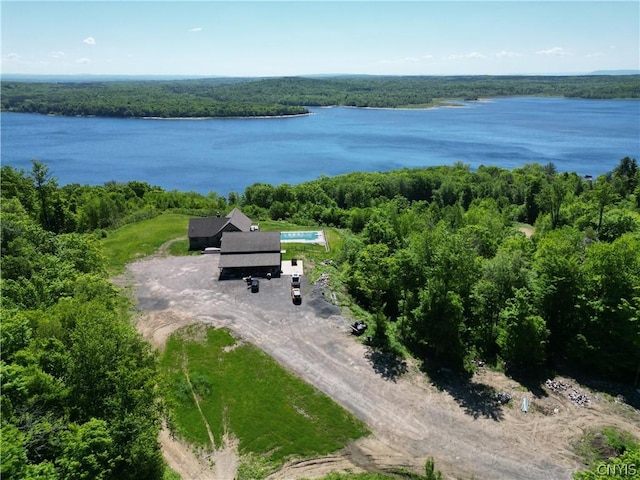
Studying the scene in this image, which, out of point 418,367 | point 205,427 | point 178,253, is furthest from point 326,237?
point 205,427

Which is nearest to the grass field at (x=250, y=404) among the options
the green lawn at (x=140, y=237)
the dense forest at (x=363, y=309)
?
the dense forest at (x=363, y=309)

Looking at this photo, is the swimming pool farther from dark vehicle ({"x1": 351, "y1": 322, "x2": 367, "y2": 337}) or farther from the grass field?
the grass field

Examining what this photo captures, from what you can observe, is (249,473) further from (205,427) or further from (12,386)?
(12,386)

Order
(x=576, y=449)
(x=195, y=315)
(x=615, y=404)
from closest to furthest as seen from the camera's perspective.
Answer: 1. (x=576, y=449)
2. (x=615, y=404)
3. (x=195, y=315)

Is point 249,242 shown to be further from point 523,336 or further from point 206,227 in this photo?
point 523,336

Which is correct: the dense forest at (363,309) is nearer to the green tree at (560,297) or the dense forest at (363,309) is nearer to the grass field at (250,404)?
the green tree at (560,297)

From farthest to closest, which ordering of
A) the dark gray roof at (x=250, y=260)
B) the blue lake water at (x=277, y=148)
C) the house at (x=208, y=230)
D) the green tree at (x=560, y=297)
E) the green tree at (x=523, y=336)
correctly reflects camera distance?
the blue lake water at (x=277, y=148), the house at (x=208, y=230), the dark gray roof at (x=250, y=260), the green tree at (x=560, y=297), the green tree at (x=523, y=336)

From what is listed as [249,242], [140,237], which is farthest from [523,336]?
[140,237]
